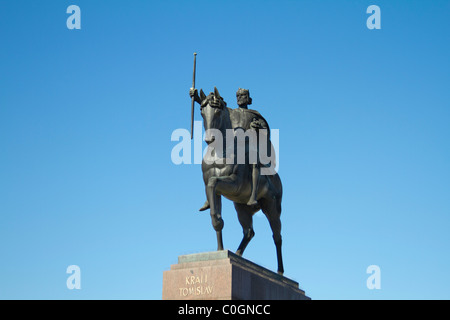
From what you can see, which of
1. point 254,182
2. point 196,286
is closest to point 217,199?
point 254,182

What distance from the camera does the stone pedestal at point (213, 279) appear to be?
19.5m

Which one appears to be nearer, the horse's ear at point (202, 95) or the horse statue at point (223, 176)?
the horse statue at point (223, 176)

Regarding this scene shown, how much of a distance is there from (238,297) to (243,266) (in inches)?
38.5

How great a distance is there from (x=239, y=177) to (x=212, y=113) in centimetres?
187

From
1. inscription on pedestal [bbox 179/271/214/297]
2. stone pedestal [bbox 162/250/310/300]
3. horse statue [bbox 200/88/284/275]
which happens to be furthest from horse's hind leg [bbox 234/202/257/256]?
inscription on pedestal [bbox 179/271/214/297]

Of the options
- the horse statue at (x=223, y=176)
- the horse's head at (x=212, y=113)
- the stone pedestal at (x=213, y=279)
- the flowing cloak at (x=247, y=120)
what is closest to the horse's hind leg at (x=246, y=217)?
the horse statue at (x=223, y=176)

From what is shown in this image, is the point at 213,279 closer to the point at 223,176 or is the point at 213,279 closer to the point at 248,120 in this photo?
the point at 223,176

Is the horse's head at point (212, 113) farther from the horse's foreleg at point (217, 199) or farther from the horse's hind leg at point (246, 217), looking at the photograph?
the horse's hind leg at point (246, 217)

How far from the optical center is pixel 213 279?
1961cm

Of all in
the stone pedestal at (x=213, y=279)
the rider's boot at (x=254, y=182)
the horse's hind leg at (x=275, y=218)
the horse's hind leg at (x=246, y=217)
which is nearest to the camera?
the stone pedestal at (x=213, y=279)

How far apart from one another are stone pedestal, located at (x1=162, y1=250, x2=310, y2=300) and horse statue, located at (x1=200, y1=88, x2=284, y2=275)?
87 cm
